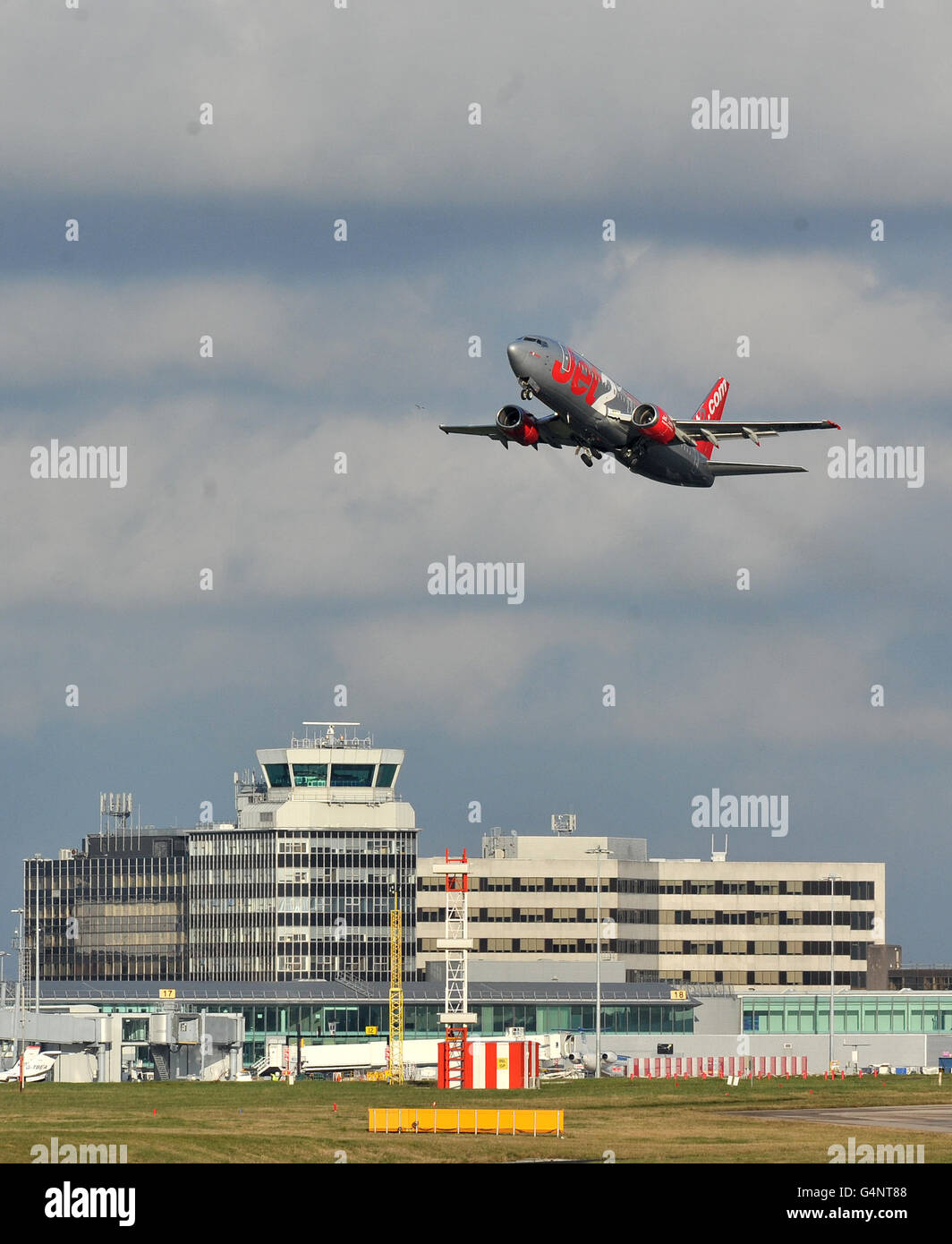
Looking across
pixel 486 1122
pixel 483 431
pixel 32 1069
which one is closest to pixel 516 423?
pixel 483 431

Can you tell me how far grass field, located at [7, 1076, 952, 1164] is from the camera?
8056 cm

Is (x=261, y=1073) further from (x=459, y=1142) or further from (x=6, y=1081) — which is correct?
(x=459, y=1142)

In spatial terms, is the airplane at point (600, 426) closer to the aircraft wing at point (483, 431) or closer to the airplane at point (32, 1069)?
the aircraft wing at point (483, 431)

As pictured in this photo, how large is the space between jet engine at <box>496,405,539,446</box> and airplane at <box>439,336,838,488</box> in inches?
1.7

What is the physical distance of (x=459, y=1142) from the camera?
8300cm

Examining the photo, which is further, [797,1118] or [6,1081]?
[6,1081]

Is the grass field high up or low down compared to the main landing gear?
down

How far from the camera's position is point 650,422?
100688 millimetres

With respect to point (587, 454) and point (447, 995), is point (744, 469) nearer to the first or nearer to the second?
point (587, 454)
